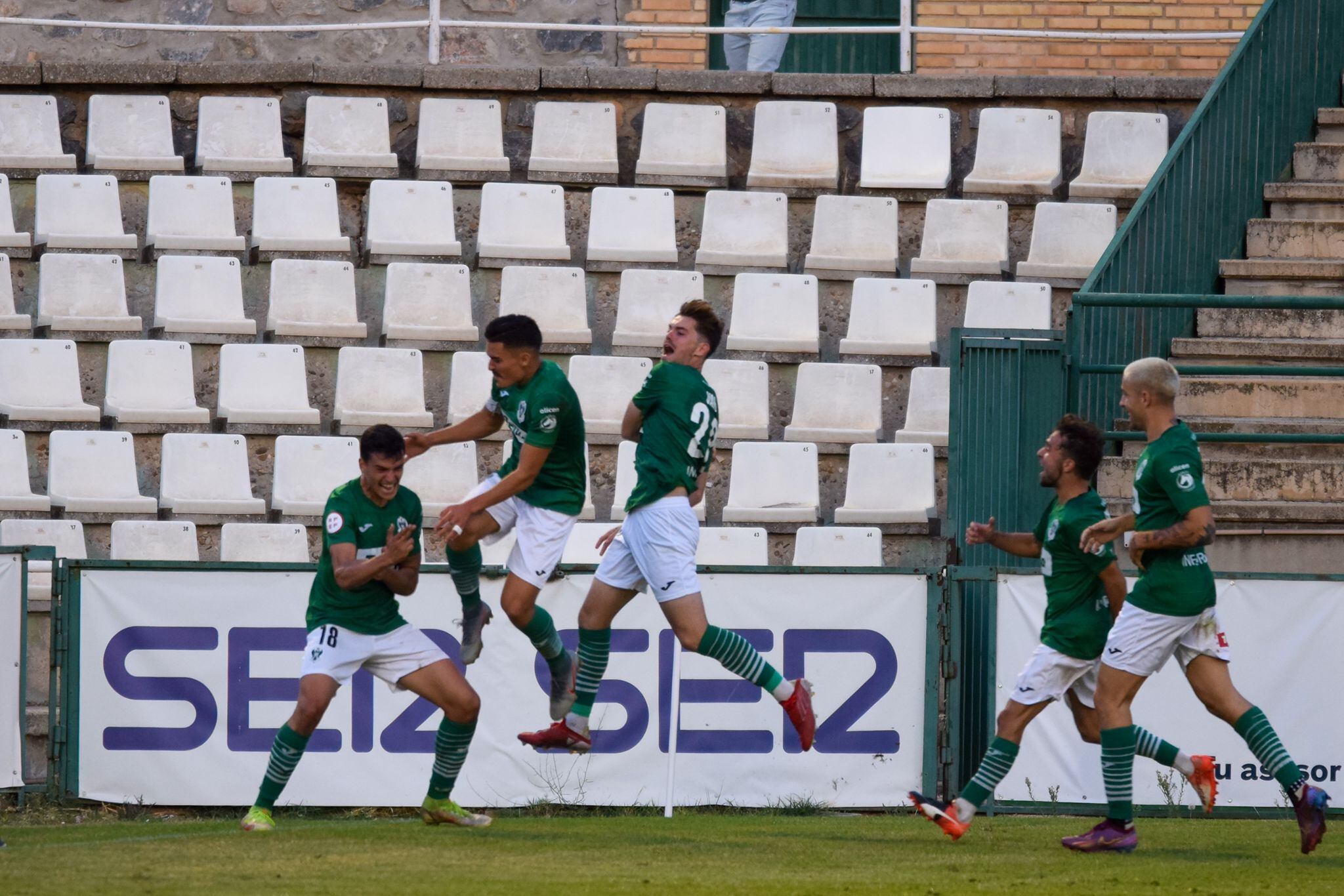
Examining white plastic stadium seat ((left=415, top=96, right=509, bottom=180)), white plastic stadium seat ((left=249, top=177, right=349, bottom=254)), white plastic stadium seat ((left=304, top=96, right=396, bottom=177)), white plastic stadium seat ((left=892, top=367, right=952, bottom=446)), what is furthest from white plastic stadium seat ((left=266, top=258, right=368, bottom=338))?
white plastic stadium seat ((left=892, top=367, right=952, bottom=446))

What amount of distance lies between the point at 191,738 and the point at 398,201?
16.0ft

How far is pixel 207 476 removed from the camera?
36.6 ft

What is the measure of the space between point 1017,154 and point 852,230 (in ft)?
5.17

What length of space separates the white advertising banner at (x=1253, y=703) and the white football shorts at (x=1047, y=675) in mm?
1758

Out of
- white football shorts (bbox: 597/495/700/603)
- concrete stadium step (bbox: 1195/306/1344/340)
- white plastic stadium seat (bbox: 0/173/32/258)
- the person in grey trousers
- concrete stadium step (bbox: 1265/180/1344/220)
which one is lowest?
white football shorts (bbox: 597/495/700/603)

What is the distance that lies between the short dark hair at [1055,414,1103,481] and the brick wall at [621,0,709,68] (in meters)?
8.61

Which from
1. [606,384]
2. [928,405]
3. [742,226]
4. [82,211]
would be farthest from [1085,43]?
[82,211]

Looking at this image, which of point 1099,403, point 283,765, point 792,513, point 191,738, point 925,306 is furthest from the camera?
point 925,306

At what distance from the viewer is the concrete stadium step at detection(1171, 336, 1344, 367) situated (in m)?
11.4

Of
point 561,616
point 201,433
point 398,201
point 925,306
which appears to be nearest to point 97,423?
point 201,433

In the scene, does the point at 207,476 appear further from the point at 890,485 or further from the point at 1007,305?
the point at 1007,305

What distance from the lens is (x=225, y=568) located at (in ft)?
30.5

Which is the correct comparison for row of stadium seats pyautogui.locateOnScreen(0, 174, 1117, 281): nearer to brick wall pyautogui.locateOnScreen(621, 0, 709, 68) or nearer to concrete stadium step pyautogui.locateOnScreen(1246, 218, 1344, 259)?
concrete stadium step pyautogui.locateOnScreen(1246, 218, 1344, 259)

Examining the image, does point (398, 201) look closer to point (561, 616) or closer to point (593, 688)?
point (561, 616)
